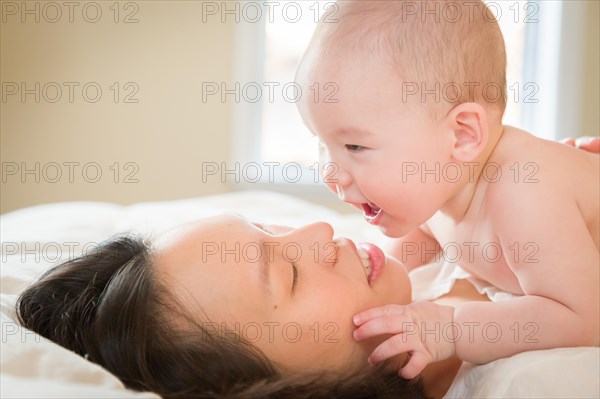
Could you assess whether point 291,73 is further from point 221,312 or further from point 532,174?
point 221,312

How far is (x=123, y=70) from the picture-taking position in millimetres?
3605

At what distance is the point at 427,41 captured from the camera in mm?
1043

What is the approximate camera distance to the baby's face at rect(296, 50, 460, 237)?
1054 mm

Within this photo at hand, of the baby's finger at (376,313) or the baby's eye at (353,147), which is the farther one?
the baby's eye at (353,147)

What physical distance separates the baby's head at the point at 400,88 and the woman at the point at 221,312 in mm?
154

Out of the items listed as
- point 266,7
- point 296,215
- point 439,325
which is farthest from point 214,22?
point 439,325

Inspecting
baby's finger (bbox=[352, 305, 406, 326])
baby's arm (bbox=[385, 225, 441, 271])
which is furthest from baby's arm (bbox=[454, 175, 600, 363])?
baby's arm (bbox=[385, 225, 441, 271])

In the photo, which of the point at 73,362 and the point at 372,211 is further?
the point at 372,211

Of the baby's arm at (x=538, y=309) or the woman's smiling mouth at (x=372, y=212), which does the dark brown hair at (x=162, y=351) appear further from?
the woman's smiling mouth at (x=372, y=212)

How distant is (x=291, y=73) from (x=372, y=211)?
274cm

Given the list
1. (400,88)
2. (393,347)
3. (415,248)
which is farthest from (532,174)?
(415,248)

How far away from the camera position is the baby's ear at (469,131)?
1.09 m

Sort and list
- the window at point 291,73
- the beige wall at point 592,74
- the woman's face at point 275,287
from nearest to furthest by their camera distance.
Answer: the woman's face at point 275,287 → the beige wall at point 592,74 → the window at point 291,73

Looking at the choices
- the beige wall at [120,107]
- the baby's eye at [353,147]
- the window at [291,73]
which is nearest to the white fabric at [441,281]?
the baby's eye at [353,147]
